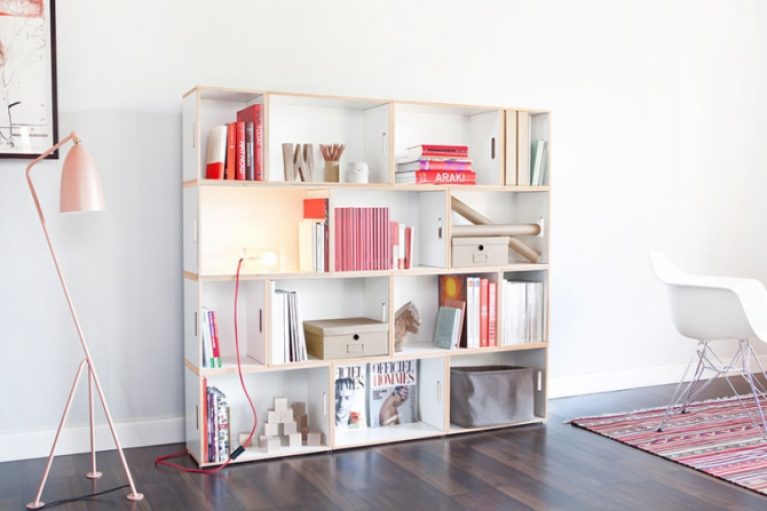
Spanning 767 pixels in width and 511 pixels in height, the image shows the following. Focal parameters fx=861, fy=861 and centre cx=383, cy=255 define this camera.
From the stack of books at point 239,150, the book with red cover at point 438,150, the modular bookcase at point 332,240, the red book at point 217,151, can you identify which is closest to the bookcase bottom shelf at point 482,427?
the modular bookcase at point 332,240

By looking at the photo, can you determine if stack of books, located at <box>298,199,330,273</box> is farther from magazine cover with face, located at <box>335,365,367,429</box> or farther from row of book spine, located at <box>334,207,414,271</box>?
magazine cover with face, located at <box>335,365,367,429</box>

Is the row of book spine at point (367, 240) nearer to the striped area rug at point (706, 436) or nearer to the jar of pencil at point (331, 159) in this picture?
the jar of pencil at point (331, 159)

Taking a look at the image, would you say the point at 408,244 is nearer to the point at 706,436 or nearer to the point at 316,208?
the point at 316,208

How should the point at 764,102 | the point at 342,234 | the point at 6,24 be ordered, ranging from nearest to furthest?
the point at 6,24 < the point at 342,234 < the point at 764,102

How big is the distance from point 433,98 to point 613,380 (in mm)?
1946

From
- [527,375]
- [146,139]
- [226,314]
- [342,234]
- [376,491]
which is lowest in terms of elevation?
[376,491]

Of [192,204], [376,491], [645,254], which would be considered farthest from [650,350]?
[192,204]

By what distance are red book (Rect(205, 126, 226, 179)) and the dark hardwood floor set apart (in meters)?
1.22

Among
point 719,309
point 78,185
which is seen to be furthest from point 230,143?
point 719,309

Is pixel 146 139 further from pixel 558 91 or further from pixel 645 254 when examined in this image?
pixel 645 254

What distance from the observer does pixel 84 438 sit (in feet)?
12.2

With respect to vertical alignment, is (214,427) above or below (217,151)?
below

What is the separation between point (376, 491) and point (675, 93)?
10.4ft

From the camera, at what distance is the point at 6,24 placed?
3525 millimetres
